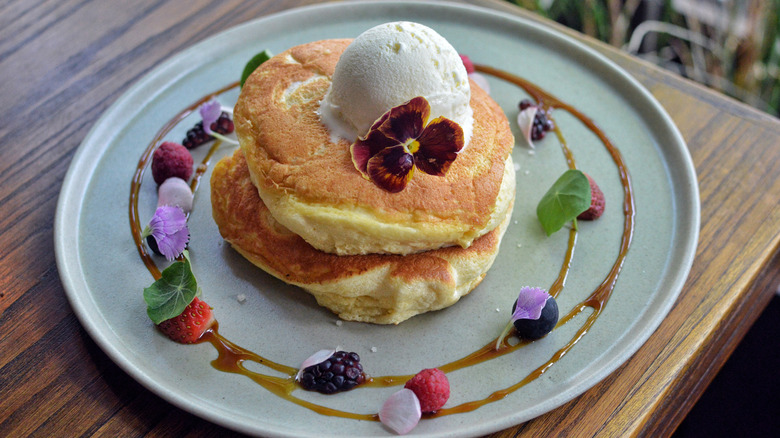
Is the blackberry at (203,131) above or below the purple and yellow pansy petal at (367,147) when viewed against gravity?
below

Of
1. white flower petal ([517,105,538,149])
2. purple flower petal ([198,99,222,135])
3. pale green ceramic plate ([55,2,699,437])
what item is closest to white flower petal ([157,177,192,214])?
pale green ceramic plate ([55,2,699,437])

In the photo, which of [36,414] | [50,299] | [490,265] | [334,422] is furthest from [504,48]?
[36,414]

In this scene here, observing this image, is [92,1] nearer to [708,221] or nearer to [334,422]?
[334,422]

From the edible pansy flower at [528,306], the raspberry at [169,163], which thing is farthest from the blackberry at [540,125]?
the raspberry at [169,163]

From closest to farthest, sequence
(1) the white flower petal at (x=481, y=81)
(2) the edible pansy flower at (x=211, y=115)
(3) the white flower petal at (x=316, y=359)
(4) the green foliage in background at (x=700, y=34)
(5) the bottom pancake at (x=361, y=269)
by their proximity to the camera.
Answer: (3) the white flower petal at (x=316, y=359), (5) the bottom pancake at (x=361, y=269), (2) the edible pansy flower at (x=211, y=115), (1) the white flower petal at (x=481, y=81), (4) the green foliage in background at (x=700, y=34)

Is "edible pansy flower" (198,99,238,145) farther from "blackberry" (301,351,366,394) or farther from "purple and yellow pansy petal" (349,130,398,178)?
"blackberry" (301,351,366,394)

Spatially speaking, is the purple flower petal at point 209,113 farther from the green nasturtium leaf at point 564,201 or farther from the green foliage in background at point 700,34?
the green foliage in background at point 700,34
